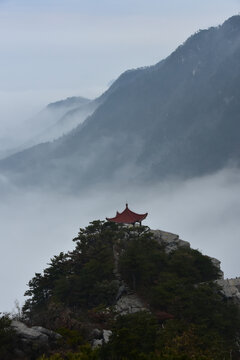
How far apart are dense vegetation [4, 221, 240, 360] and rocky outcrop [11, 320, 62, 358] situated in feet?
2.61

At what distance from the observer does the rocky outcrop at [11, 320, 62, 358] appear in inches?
930

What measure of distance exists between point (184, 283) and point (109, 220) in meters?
17.5

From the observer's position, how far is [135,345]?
22281 millimetres

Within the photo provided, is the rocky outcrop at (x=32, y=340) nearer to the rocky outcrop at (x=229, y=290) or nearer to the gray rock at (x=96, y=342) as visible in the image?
the gray rock at (x=96, y=342)

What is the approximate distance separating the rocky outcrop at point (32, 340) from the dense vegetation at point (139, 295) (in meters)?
0.80

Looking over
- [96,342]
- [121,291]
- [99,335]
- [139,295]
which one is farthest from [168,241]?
[96,342]

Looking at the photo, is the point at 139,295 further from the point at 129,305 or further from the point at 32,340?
the point at 32,340

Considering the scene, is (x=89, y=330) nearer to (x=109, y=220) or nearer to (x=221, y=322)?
(x=221, y=322)

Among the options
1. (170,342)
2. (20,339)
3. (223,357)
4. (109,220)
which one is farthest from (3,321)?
(109,220)

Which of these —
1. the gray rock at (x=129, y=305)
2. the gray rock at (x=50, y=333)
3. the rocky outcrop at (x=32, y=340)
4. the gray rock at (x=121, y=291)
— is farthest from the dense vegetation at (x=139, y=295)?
the rocky outcrop at (x=32, y=340)

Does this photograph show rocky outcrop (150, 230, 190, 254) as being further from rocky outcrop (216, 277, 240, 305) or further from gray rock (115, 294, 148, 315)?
gray rock (115, 294, 148, 315)

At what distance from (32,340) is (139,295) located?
50.4 feet

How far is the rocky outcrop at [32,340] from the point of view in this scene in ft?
77.5

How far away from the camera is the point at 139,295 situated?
3759cm
